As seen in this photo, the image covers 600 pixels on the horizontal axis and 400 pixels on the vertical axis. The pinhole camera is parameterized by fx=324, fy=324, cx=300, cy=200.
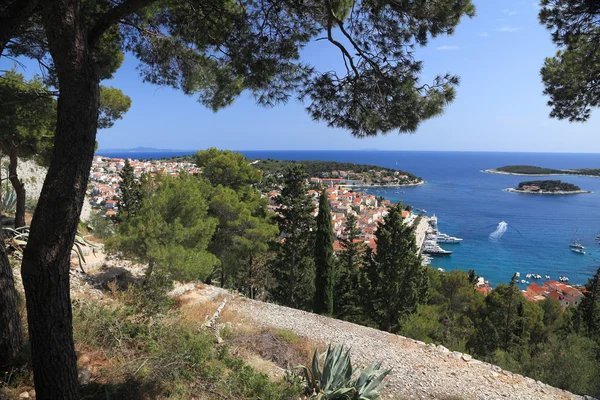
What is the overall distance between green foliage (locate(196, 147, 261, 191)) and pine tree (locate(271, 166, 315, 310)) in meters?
1.57

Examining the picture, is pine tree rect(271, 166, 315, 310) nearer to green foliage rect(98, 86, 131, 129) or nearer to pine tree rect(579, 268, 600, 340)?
green foliage rect(98, 86, 131, 129)

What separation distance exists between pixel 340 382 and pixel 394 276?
9875 millimetres

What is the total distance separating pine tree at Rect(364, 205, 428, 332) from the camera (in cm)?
1316

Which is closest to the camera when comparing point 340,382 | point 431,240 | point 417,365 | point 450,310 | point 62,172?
point 62,172

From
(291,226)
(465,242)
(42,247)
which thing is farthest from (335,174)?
(42,247)

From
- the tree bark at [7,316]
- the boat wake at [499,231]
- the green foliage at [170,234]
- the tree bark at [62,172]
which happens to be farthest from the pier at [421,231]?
the tree bark at [62,172]

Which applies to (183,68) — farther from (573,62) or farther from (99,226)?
(99,226)

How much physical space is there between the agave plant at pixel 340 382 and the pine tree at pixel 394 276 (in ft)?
31.0

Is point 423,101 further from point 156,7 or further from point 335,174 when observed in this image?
point 335,174

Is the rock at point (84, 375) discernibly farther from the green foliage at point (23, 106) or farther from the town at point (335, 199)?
the town at point (335, 199)

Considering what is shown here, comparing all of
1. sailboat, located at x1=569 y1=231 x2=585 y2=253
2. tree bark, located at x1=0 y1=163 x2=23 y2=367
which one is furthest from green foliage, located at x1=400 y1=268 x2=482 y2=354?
sailboat, located at x1=569 y1=231 x2=585 y2=253

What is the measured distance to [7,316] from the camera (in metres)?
2.60

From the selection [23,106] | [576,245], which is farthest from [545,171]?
[23,106]

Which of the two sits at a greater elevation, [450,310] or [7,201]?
[7,201]
